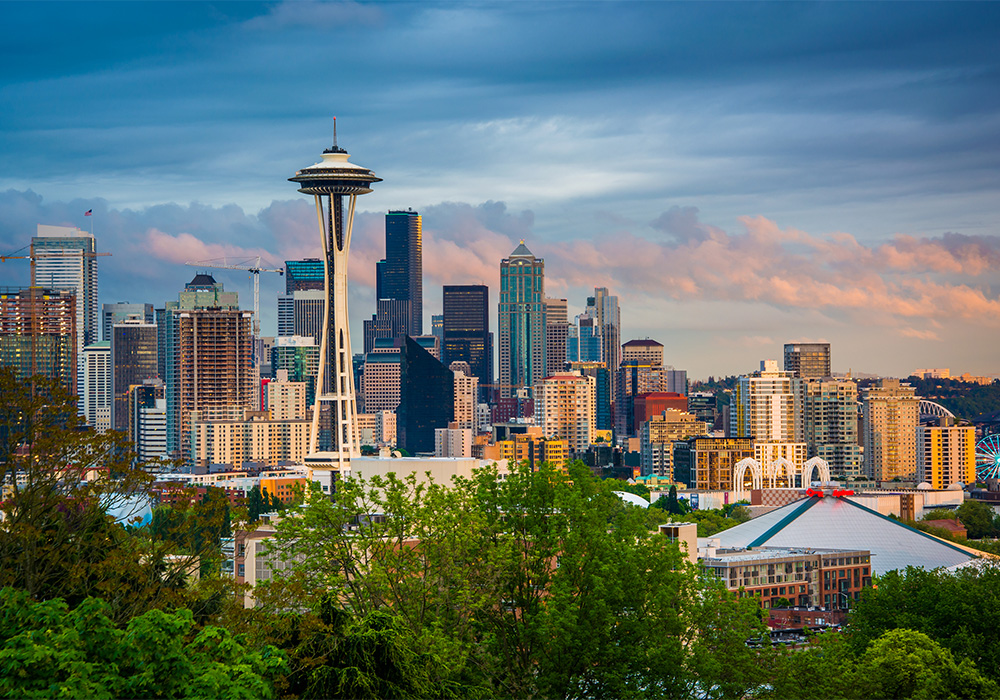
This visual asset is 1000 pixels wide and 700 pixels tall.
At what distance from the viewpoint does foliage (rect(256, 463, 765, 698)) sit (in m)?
30.2

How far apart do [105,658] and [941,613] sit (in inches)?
1275

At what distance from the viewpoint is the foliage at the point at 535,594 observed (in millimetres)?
30172

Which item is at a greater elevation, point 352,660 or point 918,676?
point 352,660

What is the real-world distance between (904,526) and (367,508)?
88.2 m

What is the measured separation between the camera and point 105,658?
20.5 meters

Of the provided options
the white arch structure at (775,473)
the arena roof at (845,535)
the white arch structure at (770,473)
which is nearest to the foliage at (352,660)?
the arena roof at (845,535)

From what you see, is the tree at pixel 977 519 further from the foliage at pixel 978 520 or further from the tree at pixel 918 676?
the tree at pixel 918 676

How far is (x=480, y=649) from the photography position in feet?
95.0

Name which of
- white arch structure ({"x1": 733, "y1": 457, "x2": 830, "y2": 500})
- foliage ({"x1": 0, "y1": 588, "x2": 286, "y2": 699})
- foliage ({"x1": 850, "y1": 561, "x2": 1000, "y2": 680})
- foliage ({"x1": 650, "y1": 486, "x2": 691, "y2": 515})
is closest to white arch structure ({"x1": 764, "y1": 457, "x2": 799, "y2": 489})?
white arch structure ({"x1": 733, "y1": 457, "x2": 830, "y2": 500})

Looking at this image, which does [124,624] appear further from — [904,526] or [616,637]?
[904,526]

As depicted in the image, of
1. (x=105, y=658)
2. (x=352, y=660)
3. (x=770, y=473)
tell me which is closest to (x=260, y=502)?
(x=770, y=473)

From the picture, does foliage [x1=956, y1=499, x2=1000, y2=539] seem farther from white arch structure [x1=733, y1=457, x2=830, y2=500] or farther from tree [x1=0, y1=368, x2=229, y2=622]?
tree [x1=0, y1=368, x2=229, y2=622]

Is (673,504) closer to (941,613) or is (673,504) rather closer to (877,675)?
(941,613)

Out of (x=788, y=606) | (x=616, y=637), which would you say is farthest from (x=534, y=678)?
(x=788, y=606)
